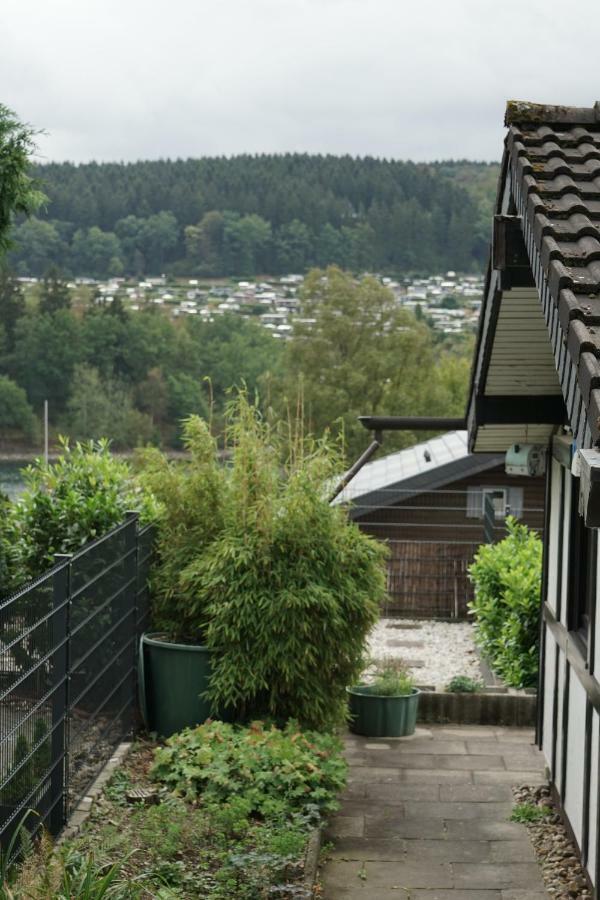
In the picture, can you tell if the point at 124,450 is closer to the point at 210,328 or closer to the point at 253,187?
the point at 210,328

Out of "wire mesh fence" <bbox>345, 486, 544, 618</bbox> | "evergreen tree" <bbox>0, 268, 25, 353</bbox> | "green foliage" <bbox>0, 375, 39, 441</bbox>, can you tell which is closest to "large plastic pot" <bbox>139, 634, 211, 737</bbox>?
"wire mesh fence" <bbox>345, 486, 544, 618</bbox>

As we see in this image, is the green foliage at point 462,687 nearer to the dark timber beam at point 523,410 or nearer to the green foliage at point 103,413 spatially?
the dark timber beam at point 523,410

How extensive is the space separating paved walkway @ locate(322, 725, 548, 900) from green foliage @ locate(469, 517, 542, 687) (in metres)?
0.89

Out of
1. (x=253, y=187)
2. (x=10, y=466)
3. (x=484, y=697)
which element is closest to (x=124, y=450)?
(x=10, y=466)

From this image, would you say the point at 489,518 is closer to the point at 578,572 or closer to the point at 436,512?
the point at 436,512

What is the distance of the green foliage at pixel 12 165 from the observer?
8945mm

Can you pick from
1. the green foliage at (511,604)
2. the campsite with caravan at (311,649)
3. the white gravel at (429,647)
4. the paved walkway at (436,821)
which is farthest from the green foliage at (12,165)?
the white gravel at (429,647)

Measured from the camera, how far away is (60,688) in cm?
639

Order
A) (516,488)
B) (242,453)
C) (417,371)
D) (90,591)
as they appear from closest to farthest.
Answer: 1. (90,591)
2. (242,453)
3. (516,488)
4. (417,371)

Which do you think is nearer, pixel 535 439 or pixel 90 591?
pixel 90 591

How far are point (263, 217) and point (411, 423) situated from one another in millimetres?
77097

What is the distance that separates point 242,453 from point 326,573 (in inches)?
42.1

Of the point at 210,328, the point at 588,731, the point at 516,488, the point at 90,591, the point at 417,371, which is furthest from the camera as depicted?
the point at 210,328

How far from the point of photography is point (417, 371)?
44562 millimetres
